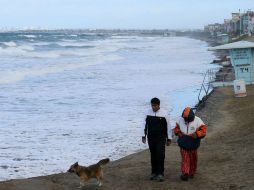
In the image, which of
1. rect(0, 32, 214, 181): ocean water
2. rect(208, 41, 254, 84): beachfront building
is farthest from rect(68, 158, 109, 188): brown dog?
rect(208, 41, 254, 84): beachfront building

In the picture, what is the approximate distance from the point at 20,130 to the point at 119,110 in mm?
4434

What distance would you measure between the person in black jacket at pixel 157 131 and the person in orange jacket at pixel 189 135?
0.66ft

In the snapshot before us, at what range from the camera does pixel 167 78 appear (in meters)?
30.6

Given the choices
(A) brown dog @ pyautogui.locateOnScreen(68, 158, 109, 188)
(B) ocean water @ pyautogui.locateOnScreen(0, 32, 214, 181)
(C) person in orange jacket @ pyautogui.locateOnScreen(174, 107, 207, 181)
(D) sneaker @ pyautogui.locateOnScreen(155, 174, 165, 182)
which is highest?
(C) person in orange jacket @ pyautogui.locateOnScreen(174, 107, 207, 181)

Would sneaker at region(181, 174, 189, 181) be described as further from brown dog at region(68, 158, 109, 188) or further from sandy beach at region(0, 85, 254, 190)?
brown dog at region(68, 158, 109, 188)

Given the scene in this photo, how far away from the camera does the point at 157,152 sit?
8.20 m

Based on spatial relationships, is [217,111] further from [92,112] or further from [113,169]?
[113,169]

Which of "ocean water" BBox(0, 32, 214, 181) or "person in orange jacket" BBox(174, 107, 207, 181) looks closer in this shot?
"person in orange jacket" BBox(174, 107, 207, 181)

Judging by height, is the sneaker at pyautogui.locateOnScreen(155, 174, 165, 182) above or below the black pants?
below

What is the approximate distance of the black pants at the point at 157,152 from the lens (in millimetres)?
8125

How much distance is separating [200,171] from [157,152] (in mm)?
1074

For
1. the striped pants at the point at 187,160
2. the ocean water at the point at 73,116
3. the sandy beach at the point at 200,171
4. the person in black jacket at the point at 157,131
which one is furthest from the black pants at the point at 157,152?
the ocean water at the point at 73,116

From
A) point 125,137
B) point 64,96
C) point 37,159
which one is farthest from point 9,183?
point 64,96

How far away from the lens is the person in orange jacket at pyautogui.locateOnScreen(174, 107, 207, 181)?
8000 millimetres
